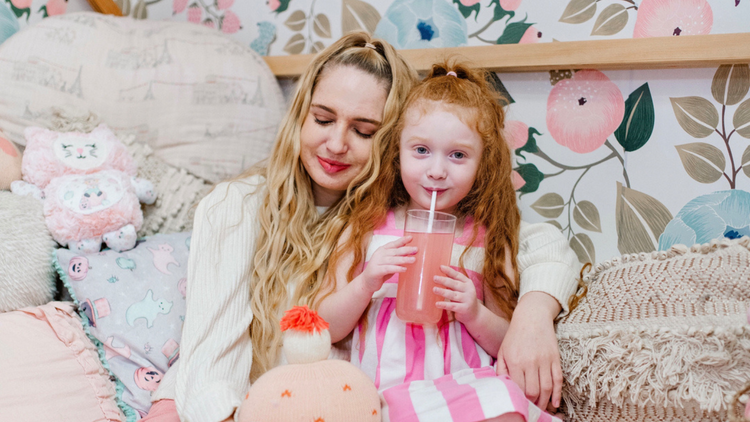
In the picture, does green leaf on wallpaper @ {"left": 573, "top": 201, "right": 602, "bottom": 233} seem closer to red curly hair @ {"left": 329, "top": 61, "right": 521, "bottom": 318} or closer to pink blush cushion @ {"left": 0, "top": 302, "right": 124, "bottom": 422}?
red curly hair @ {"left": 329, "top": 61, "right": 521, "bottom": 318}

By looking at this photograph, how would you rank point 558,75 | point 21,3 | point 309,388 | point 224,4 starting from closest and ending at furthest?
1. point 309,388
2. point 558,75
3. point 21,3
4. point 224,4

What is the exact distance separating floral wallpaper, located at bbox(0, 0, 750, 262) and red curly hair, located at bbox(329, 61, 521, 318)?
260 mm

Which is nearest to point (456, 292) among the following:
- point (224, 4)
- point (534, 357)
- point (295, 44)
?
point (534, 357)

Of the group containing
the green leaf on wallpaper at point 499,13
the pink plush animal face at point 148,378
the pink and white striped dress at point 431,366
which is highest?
the green leaf on wallpaper at point 499,13

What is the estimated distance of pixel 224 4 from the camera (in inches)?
76.3

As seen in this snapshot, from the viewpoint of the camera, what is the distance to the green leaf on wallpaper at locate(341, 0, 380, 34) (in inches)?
67.6

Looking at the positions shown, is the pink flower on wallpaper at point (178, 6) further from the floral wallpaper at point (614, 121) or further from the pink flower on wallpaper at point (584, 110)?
the pink flower on wallpaper at point (584, 110)

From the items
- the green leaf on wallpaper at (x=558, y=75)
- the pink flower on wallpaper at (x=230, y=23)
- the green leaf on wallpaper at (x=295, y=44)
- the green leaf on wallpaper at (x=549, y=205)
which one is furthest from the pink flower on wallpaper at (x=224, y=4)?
the green leaf on wallpaper at (x=549, y=205)

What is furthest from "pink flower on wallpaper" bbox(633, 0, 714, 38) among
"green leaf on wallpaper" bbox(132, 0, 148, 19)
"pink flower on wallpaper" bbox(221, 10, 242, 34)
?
"green leaf on wallpaper" bbox(132, 0, 148, 19)

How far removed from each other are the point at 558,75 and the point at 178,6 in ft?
4.56

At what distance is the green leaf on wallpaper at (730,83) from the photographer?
129 cm

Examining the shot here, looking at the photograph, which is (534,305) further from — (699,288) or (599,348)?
(699,288)

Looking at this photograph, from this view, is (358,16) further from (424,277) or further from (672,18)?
(424,277)

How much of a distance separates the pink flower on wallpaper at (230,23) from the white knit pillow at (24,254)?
0.91 metres
